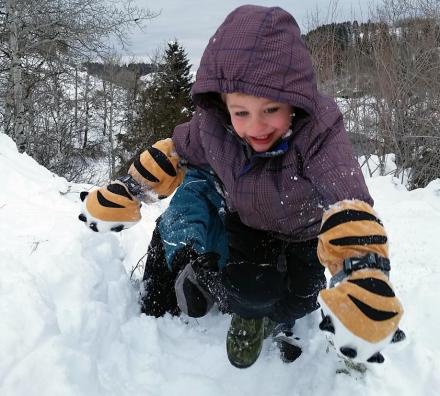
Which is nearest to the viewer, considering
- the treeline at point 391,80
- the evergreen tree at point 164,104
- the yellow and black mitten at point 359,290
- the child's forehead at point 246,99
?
the yellow and black mitten at point 359,290

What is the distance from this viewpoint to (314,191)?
1421 millimetres

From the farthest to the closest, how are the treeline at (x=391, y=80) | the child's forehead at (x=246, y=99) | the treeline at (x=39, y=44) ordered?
the treeline at (x=39, y=44) < the treeline at (x=391, y=80) < the child's forehead at (x=246, y=99)

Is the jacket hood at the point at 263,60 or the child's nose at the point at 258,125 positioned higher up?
Result: the jacket hood at the point at 263,60

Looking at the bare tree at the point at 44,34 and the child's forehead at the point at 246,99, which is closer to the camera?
the child's forehead at the point at 246,99

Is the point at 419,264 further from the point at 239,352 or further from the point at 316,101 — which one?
the point at 316,101

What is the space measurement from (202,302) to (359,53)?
8358 mm

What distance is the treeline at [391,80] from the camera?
7.79m

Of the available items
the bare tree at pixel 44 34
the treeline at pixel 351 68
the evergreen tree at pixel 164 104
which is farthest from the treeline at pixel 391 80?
the evergreen tree at pixel 164 104

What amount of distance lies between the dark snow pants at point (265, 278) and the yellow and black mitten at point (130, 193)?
0.38 metres

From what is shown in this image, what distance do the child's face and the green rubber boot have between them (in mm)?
732

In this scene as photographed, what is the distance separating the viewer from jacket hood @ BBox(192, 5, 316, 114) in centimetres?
127

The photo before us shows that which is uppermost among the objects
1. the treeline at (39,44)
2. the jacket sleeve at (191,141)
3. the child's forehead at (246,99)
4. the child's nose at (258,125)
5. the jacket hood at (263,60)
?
the jacket hood at (263,60)

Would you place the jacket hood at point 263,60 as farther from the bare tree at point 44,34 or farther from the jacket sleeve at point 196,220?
the bare tree at point 44,34

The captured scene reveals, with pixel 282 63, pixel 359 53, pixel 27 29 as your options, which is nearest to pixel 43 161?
pixel 27 29
